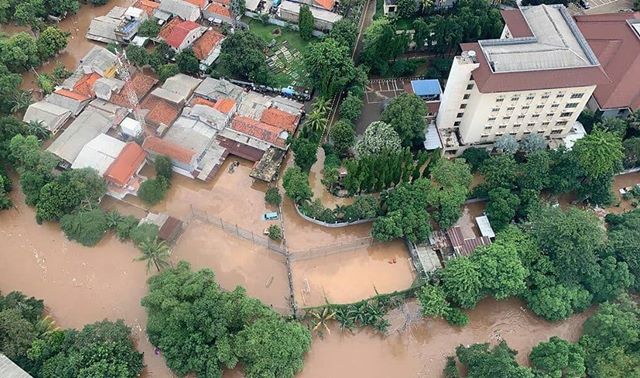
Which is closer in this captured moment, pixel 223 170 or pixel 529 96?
pixel 529 96

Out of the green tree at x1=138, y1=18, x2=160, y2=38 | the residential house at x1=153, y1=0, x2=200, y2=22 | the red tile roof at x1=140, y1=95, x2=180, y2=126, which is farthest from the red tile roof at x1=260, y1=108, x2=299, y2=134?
the residential house at x1=153, y1=0, x2=200, y2=22

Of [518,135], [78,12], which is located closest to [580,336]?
[518,135]

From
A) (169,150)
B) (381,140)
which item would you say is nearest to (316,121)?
(381,140)

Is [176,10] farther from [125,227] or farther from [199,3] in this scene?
[125,227]

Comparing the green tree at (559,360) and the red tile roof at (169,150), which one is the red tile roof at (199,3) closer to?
the red tile roof at (169,150)

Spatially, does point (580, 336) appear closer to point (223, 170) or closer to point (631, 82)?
point (631, 82)

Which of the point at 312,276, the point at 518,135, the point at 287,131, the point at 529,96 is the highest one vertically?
the point at 529,96

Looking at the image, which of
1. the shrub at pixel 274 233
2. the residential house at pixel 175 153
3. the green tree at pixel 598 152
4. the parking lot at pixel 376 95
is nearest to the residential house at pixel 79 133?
the residential house at pixel 175 153
